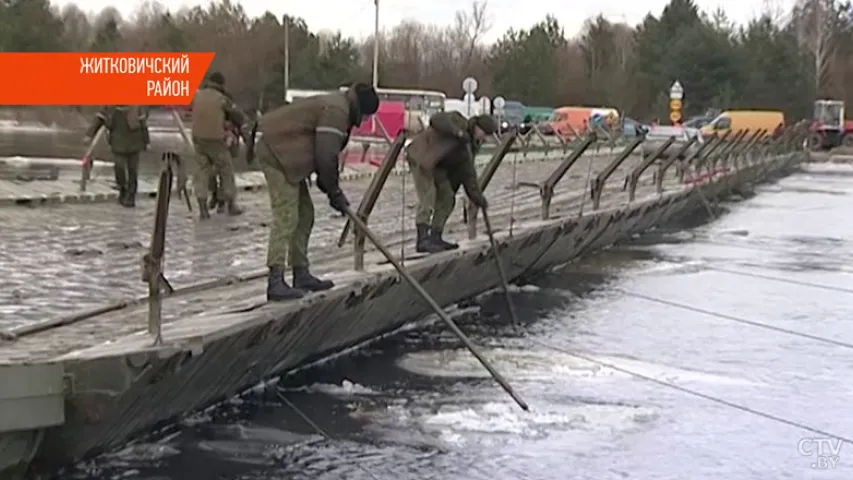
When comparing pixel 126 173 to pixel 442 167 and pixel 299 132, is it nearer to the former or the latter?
pixel 442 167

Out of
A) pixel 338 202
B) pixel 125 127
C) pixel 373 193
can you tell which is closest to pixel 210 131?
pixel 125 127

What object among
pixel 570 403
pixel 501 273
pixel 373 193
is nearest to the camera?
pixel 570 403

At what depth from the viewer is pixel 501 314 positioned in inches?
436

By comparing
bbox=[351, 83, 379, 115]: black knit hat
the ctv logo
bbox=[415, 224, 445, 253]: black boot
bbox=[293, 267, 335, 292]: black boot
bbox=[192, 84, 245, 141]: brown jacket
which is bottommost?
the ctv logo

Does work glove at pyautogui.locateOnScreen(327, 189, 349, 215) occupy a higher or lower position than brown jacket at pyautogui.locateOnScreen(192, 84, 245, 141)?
lower

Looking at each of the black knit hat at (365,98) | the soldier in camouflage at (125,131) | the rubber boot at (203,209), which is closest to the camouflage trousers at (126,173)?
the soldier in camouflage at (125,131)

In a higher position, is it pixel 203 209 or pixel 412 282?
pixel 412 282

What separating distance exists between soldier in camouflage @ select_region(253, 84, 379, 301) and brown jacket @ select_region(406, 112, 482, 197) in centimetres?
299

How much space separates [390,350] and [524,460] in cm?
277

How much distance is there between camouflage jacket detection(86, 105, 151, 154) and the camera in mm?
14930

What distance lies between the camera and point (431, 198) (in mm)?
11023

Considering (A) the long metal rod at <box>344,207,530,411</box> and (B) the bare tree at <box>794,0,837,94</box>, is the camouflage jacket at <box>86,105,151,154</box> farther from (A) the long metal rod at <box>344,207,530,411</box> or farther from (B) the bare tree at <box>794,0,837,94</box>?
(B) the bare tree at <box>794,0,837,94</box>

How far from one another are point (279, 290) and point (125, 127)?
314 inches

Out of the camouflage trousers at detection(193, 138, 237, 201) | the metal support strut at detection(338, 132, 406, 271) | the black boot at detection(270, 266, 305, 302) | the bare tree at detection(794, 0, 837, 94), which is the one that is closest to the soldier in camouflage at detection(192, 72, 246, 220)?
the camouflage trousers at detection(193, 138, 237, 201)
